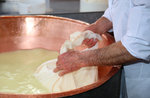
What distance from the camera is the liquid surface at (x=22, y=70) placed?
124cm

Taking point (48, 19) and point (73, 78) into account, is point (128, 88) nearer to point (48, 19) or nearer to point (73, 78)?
point (73, 78)

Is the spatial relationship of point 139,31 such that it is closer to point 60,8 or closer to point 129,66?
point 129,66

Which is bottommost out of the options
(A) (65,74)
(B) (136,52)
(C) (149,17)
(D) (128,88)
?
(D) (128,88)

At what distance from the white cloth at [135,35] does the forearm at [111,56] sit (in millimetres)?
29

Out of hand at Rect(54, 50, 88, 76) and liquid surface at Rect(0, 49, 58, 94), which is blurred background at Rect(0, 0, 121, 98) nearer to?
liquid surface at Rect(0, 49, 58, 94)

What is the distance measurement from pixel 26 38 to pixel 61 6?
5.18 ft

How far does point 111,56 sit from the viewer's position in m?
1.03

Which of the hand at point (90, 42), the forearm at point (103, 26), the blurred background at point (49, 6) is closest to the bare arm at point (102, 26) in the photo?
the forearm at point (103, 26)

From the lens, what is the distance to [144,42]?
0.95m

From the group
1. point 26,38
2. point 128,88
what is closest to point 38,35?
point 26,38

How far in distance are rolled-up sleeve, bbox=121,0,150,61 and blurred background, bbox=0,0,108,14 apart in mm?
1935

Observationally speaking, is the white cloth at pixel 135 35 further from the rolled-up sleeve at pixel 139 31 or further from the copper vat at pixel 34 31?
the copper vat at pixel 34 31

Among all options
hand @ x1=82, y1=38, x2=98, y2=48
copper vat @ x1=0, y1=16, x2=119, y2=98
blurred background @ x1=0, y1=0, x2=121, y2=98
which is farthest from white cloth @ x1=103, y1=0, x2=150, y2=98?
blurred background @ x1=0, y1=0, x2=121, y2=98

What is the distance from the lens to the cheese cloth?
1.13 metres
